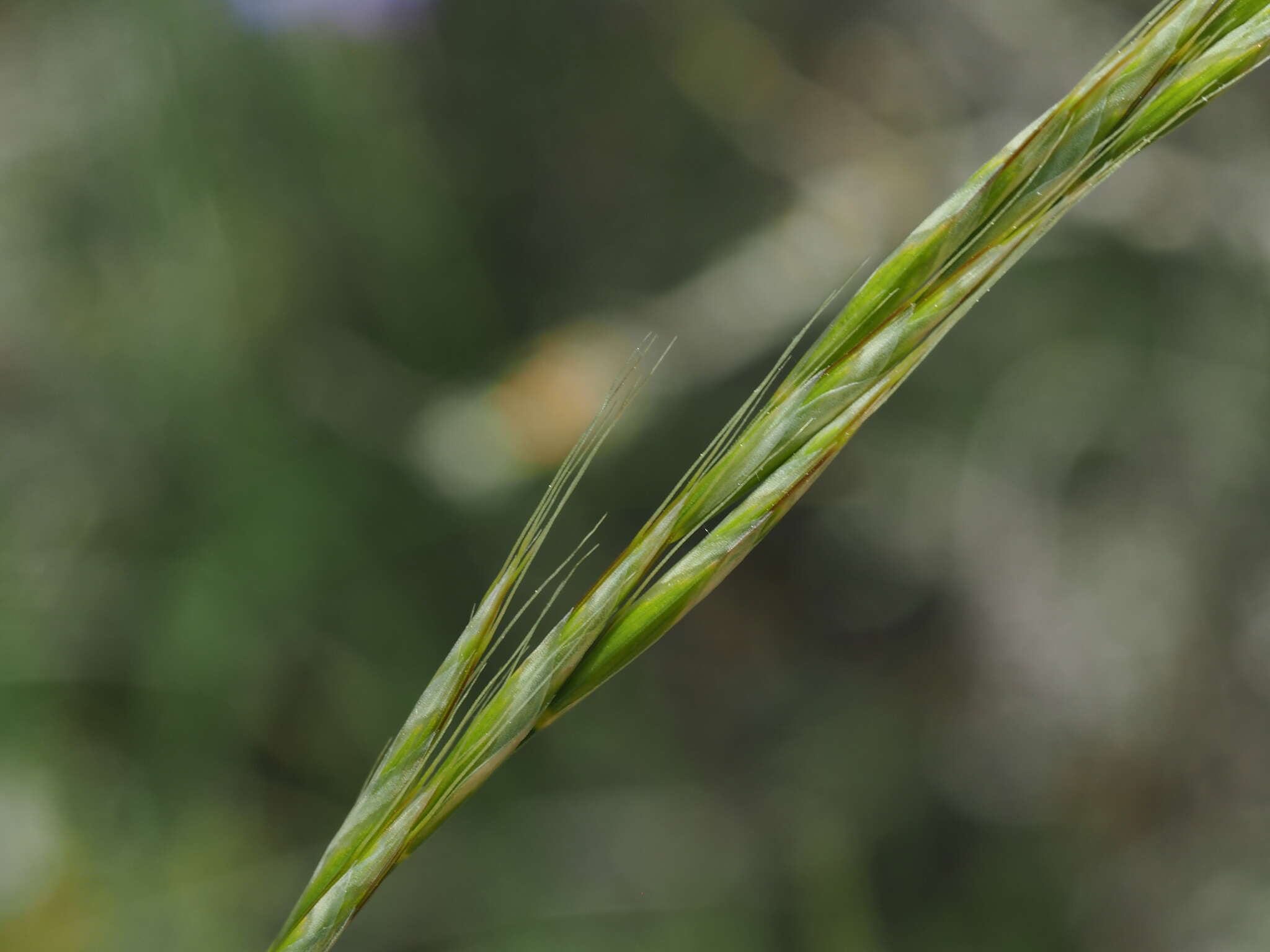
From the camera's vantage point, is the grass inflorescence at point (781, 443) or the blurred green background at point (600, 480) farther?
the blurred green background at point (600, 480)

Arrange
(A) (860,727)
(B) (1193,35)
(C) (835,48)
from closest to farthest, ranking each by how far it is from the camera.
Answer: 1. (B) (1193,35)
2. (A) (860,727)
3. (C) (835,48)

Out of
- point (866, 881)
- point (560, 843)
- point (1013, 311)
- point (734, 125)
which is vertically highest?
point (734, 125)

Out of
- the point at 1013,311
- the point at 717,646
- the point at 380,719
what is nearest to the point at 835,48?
the point at 1013,311

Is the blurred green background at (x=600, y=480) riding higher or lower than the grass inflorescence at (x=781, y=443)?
higher

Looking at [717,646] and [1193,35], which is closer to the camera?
[1193,35]

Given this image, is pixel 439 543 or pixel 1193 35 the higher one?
pixel 439 543

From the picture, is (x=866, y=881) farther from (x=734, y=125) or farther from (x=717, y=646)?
(x=734, y=125)
